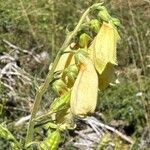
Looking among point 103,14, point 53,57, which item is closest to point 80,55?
point 103,14

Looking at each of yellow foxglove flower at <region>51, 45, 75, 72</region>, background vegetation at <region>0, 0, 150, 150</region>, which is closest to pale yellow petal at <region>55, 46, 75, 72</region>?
yellow foxglove flower at <region>51, 45, 75, 72</region>

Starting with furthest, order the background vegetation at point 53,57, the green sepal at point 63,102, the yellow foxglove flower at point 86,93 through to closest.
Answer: the background vegetation at point 53,57, the green sepal at point 63,102, the yellow foxglove flower at point 86,93

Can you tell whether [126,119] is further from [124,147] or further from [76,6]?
[76,6]

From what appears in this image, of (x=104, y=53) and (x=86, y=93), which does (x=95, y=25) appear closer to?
(x=104, y=53)

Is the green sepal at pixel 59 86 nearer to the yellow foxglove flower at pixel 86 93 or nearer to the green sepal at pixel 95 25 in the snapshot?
the yellow foxglove flower at pixel 86 93

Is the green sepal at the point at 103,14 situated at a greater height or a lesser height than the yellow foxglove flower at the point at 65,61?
greater

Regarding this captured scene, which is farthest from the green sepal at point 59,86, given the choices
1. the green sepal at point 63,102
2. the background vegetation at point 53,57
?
the background vegetation at point 53,57
